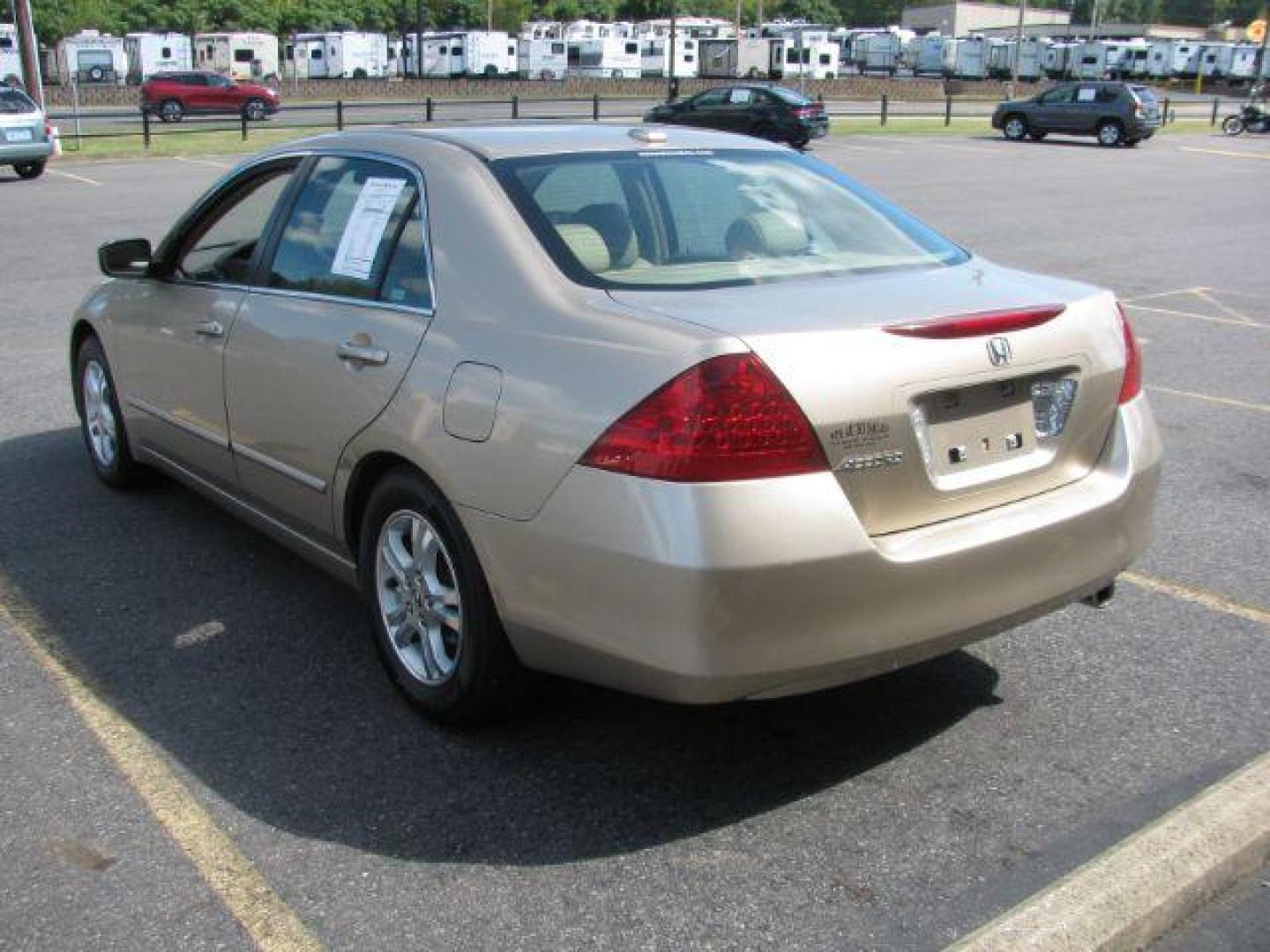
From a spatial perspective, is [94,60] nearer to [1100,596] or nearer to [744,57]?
[744,57]

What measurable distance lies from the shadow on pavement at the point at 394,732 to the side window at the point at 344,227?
1155 millimetres

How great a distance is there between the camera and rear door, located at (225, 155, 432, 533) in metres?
3.74

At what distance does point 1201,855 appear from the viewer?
3041 mm

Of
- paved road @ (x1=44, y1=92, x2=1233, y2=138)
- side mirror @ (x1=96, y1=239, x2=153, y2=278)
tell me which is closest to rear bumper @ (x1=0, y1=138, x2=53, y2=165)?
paved road @ (x1=44, y1=92, x2=1233, y2=138)

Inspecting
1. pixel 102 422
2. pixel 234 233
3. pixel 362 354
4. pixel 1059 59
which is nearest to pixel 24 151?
pixel 102 422

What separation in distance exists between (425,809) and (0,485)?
11.6ft

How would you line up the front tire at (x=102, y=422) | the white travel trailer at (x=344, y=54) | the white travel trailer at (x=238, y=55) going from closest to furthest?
the front tire at (x=102, y=422) < the white travel trailer at (x=238, y=55) < the white travel trailer at (x=344, y=54)

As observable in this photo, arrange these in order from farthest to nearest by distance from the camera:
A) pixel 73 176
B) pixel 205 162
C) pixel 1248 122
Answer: pixel 1248 122, pixel 205 162, pixel 73 176

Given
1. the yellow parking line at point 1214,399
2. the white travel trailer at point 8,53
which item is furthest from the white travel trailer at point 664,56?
the yellow parking line at point 1214,399

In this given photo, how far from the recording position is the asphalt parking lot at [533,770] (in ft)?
9.60

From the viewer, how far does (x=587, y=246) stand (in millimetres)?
3604

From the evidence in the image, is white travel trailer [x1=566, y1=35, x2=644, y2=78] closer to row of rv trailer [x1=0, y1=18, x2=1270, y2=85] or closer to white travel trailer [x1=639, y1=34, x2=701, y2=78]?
row of rv trailer [x1=0, y1=18, x2=1270, y2=85]

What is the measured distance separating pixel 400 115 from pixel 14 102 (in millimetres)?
18808

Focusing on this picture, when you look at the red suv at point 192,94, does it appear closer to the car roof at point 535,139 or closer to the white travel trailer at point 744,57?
the white travel trailer at point 744,57
